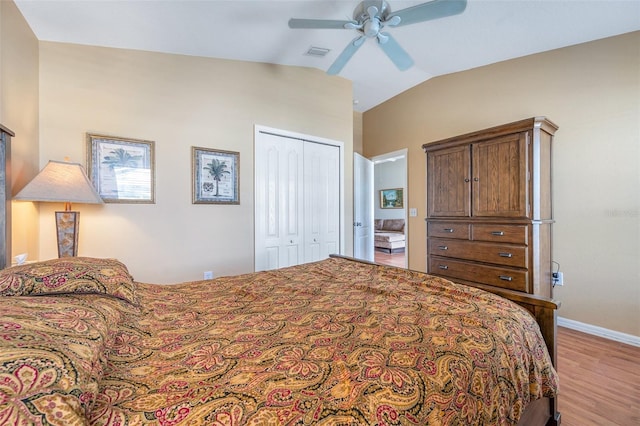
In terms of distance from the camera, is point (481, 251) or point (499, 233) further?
point (481, 251)

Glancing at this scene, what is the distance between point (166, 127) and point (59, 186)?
1.09 meters

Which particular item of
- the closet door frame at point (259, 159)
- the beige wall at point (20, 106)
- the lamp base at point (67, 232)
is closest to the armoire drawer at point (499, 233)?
the closet door frame at point (259, 159)

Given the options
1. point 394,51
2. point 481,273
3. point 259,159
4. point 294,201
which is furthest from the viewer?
point 294,201

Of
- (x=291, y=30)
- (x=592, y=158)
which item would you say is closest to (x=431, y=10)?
(x=291, y=30)

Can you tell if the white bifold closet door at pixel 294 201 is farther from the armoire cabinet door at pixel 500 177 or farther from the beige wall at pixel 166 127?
the armoire cabinet door at pixel 500 177

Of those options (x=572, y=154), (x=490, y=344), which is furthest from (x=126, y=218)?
(x=572, y=154)

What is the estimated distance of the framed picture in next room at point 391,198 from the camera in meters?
8.65

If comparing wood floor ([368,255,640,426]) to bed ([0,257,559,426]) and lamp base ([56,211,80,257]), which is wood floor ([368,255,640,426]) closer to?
bed ([0,257,559,426])

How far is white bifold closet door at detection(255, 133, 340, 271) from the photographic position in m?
3.31

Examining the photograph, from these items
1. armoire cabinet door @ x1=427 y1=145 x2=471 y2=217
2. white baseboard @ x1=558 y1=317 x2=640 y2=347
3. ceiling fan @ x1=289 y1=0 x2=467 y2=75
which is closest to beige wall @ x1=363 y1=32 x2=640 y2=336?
white baseboard @ x1=558 y1=317 x2=640 y2=347

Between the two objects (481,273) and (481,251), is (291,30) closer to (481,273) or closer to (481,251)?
(481,251)

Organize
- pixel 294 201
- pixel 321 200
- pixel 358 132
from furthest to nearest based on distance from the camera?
pixel 358 132 < pixel 321 200 < pixel 294 201

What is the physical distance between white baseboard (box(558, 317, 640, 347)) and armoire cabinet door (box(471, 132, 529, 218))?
1227mm

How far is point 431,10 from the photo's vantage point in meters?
1.83
